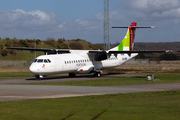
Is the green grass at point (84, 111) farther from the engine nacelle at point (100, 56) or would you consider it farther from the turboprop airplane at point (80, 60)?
the engine nacelle at point (100, 56)

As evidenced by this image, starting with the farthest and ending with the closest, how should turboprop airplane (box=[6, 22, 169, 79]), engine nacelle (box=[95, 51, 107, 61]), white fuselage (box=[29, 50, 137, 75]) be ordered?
engine nacelle (box=[95, 51, 107, 61])
turboprop airplane (box=[6, 22, 169, 79])
white fuselage (box=[29, 50, 137, 75])

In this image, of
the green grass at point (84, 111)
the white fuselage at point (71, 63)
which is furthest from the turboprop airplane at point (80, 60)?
the green grass at point (84, 111)

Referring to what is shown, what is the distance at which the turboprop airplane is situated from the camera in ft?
96.7

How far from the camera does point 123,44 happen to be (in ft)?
137

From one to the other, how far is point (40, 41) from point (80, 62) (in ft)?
227

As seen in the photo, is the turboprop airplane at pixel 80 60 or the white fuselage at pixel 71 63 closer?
the white fuselage at pixel 71 63

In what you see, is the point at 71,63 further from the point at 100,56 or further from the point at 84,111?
the point at 84,111

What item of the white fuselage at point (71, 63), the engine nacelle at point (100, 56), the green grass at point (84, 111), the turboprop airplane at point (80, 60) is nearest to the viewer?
the green grass at point (84, 111)

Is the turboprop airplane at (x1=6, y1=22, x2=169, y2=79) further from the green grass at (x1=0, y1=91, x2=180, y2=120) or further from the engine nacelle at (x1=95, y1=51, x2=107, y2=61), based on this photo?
the green grass at (x1=0, y1=91, x2=180, y2=120)

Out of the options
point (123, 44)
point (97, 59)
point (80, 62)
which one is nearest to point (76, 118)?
point (80, 62)

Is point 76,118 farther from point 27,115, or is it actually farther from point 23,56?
point 23,56

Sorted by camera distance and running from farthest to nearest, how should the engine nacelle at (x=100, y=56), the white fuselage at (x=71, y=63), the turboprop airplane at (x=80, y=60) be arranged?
the engine nacelle at (x=100, y=56)
the turboprop airplane at (x=80, y=60)
the white fuselage at (x=71, y=63)

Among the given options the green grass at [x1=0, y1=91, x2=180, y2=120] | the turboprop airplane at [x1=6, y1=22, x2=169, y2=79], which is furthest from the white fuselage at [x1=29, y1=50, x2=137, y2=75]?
the green grass at [x1=0, y1=91, x2=180, y2=120]

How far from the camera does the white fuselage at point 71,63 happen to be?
29203 millimetres
